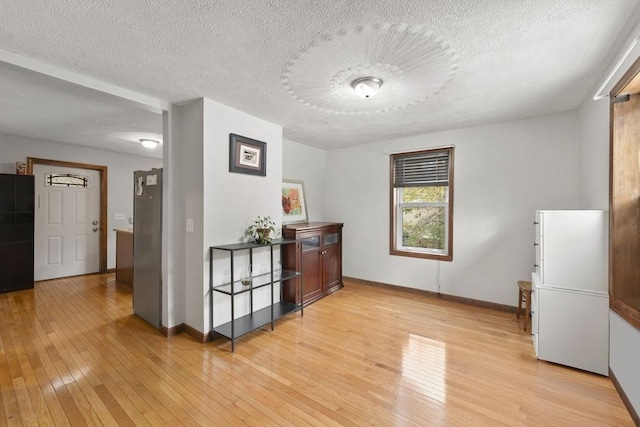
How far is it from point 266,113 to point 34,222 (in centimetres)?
432

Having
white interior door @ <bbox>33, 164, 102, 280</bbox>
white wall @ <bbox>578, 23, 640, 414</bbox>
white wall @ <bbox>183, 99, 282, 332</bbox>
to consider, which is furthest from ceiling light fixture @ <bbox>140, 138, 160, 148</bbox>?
white wall @ <bbox>578, 23, 640, 414</bbox>

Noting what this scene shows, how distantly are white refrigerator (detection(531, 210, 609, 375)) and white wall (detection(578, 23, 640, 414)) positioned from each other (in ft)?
0.32

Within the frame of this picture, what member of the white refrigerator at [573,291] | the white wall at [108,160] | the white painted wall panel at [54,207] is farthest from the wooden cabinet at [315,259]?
the white painted wall panel at [54,207]

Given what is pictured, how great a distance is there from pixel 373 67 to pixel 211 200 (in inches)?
72.8

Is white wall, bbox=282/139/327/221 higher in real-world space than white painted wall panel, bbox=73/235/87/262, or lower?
higher

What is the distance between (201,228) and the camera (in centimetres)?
265

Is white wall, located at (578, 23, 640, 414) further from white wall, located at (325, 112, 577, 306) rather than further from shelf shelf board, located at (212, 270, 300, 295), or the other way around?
shelf shelf board, located at (212, 270, 300, 295)

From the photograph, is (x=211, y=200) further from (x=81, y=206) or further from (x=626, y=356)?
(x=81, y=206)

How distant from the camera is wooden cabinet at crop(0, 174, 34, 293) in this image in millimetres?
4035

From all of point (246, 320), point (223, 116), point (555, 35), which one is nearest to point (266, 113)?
point (223, 116)

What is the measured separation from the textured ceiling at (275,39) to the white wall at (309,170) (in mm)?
1688

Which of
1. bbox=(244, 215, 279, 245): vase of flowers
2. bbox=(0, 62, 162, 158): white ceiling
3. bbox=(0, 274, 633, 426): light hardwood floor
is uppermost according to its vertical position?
bbox=(0, 62, 162, 158): white ceiling

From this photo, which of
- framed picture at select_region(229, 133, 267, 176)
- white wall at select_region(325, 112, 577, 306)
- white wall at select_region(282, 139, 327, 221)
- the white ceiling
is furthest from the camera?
white wall at select_region(282, 139, 327, 221)

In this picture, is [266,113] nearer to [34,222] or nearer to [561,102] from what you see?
[561,102]
